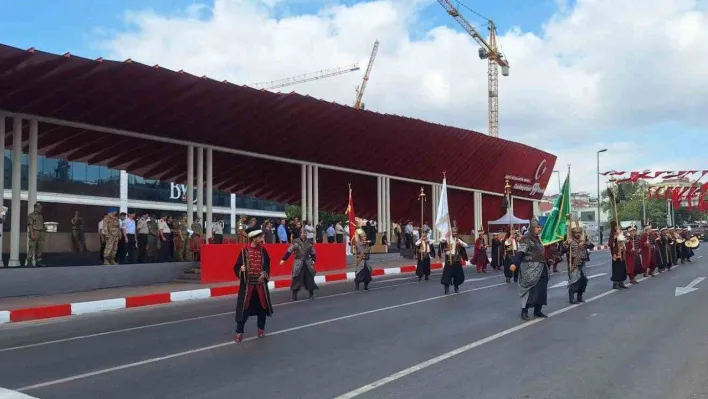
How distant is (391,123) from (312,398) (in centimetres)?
2436

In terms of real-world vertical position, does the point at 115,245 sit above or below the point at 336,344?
above

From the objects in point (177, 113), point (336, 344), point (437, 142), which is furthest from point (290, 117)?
point (336, 344)

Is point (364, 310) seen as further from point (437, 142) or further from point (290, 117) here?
point (437, 142)

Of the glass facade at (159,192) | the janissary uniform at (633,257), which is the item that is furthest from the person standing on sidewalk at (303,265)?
the glass facade at (159,192)

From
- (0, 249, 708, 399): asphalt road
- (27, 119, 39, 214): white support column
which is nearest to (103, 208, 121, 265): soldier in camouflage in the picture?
(27, 119, 39, 214): white support column

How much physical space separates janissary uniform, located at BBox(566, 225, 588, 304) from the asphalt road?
0.44 meters

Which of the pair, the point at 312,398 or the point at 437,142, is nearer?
the point at 312,398

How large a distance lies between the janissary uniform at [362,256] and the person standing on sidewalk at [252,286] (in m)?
7.91

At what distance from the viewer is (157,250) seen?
72.4ft

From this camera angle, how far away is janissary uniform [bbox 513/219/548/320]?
11203 mm

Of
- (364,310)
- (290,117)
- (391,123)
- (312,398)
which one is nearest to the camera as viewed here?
(312,398)

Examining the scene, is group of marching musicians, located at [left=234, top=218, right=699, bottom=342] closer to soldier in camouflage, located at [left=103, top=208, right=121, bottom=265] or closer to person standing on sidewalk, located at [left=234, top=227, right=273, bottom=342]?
person standing on sidewalk, located at [left=234, top=227, right=273, bottom=342]

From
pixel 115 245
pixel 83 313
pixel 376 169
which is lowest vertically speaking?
pixel 83 313

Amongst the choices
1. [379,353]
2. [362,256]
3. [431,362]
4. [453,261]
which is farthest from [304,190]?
[431,362]
